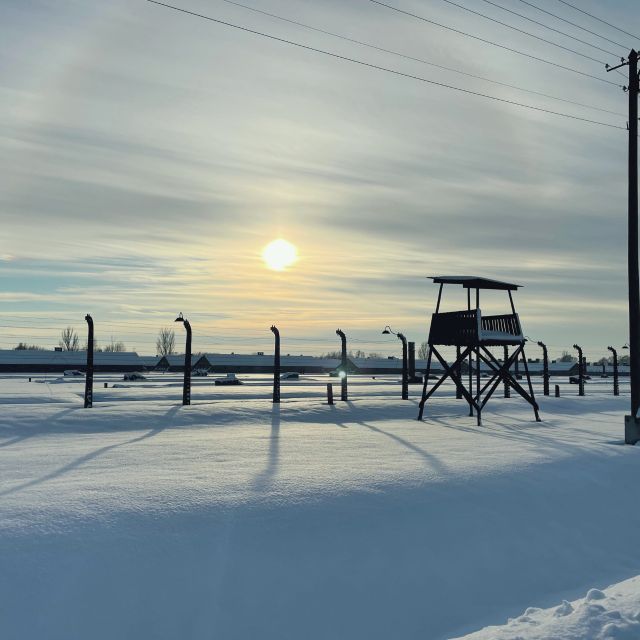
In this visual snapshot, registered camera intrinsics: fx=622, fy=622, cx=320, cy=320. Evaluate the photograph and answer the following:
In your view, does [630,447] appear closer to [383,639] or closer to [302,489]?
[302,489]

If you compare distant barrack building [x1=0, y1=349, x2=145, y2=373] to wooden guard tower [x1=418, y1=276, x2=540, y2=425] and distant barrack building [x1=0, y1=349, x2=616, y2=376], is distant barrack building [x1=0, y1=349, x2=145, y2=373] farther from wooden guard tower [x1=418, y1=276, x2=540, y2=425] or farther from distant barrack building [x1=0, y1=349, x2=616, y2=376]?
wooden guard tower [x1=418, y1=276, x2=540, y2=425]

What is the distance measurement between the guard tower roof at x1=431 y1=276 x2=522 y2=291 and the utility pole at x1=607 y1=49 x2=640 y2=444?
5.84 metres

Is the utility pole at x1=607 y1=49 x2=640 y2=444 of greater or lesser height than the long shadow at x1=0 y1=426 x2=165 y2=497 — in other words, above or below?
above

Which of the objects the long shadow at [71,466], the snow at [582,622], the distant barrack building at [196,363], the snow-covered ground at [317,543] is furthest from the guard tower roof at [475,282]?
the distant barrack building at [196,363]

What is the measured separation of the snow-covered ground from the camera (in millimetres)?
6047

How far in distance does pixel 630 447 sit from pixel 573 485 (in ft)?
15.1

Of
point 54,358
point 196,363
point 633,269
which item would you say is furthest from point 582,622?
point 54,358

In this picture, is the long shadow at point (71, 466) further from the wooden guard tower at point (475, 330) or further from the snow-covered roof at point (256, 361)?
the snow-covered roof at point (256, 361)

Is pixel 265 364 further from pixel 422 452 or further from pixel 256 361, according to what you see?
pixel 422 452

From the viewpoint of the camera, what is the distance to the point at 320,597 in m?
6.53

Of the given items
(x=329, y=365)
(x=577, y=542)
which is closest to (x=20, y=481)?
(x=577, y=542)

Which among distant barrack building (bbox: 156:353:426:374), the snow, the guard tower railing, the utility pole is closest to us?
the snow

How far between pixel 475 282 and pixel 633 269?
636cm

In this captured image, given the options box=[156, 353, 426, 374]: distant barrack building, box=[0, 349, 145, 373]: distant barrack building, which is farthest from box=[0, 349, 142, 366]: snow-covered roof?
box=[156, 353, 426, 374]: distant barrack building
